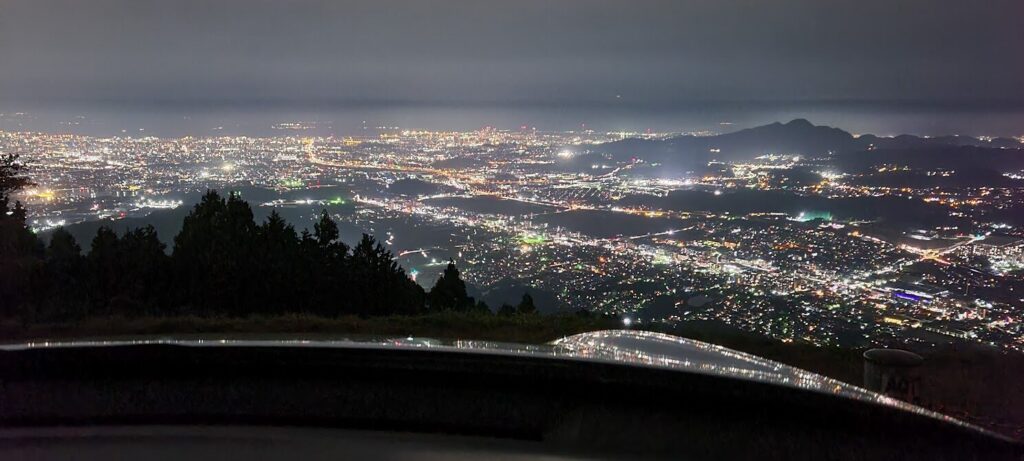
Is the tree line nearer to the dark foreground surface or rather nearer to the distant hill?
the dark foreground surface

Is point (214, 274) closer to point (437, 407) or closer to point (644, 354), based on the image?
point (437, 407)

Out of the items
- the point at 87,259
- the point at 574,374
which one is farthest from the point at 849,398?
the point at 87,259

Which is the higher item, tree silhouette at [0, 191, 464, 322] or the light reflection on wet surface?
the light reflection on wet surface

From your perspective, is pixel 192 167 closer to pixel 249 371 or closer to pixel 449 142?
pixel 449 142

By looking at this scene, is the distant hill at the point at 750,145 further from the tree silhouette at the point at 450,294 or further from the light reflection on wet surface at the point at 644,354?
the light reflection on wet surface at the point at 644,354

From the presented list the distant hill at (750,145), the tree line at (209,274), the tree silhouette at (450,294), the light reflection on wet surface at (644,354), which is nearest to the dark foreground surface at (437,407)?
the light reflection on wet surface at (644,354)

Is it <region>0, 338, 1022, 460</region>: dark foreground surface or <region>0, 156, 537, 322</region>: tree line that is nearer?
<region>0, 338, 1022, 460</region>: dark foreground surface

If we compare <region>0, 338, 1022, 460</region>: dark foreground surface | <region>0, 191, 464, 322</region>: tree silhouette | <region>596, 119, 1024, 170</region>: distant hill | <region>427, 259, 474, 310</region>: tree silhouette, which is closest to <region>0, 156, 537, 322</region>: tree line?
<region>0, 191, 464, 322</region>: tree silhouette
